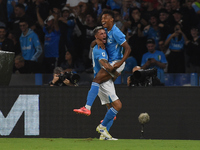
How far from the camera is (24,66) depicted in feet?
36.8

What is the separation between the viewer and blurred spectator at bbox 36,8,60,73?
11711mm

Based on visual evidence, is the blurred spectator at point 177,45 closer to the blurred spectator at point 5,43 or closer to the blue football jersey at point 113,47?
the blurred spectator at point 5,43

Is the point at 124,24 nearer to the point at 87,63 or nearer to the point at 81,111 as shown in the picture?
the point at 87,63

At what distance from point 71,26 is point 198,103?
526 cm

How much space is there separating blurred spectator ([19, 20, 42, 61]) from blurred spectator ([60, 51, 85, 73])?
806mm

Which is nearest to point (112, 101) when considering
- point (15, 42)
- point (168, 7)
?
point (168, 7)

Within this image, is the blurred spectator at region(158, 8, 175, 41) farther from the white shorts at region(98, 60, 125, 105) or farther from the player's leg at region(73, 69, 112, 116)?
the player's leg at region(73, 69, 112, 116)

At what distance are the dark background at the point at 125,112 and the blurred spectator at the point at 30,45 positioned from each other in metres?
3.75

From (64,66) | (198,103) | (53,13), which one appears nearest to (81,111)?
(198,103)

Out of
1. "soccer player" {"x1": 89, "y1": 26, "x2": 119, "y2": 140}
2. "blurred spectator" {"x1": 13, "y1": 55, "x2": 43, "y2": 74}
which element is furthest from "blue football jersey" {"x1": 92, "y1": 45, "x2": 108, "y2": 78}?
"blurred spectator" {"x1": 13, "y1": 55, "x2": 43, "y2": 74}

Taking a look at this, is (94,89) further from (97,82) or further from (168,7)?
(168,7)

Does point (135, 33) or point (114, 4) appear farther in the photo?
point (114, 4)

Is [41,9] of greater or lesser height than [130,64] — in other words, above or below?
above

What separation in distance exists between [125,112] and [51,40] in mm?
4775
